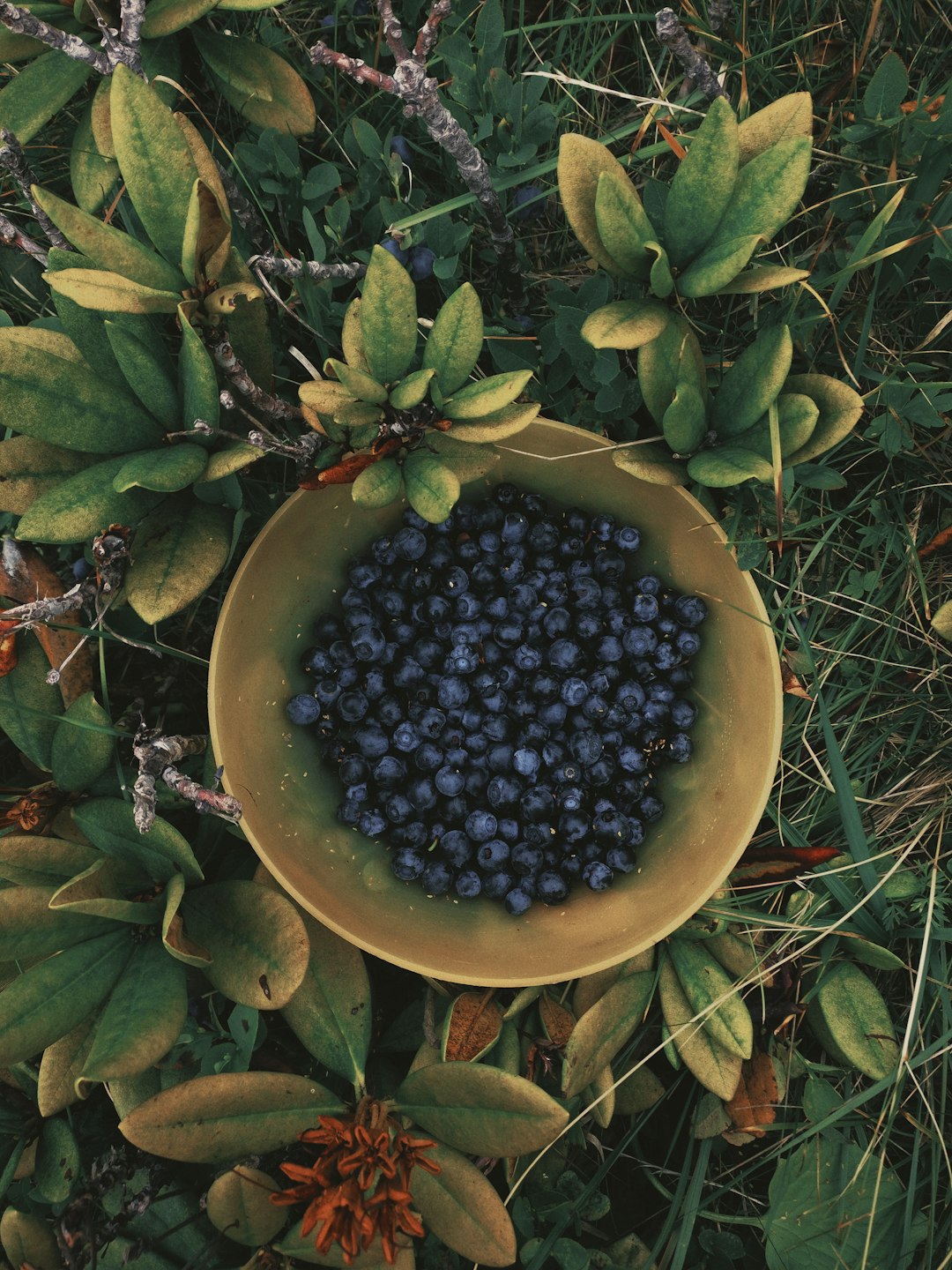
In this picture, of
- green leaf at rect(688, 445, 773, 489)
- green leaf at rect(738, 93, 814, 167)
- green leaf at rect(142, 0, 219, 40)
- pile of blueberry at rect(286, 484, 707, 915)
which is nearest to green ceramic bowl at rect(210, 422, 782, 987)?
pile of blueberry at rect(286, 484, 707, 915)

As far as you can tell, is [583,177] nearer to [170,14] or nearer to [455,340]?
[455,340]

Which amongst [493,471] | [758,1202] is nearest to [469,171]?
[493,471]

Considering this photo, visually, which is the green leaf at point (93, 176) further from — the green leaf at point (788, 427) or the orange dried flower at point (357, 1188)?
the orange dried flower at point (357, 1188)

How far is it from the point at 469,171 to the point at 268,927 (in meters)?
1.15

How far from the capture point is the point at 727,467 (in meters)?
1.41

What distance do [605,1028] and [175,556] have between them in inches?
38.8

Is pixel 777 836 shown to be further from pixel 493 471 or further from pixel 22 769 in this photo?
pixel 22 769

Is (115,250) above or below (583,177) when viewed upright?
above

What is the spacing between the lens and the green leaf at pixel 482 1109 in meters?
1.35

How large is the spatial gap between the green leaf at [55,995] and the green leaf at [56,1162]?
390 millimetres

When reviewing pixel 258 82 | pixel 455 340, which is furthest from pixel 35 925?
pixel 258 82

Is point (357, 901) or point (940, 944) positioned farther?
point (940, 944)

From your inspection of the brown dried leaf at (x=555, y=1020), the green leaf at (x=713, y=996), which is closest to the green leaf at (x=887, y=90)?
the green leaf at (x=713, y=996)

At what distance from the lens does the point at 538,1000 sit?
1.65m
